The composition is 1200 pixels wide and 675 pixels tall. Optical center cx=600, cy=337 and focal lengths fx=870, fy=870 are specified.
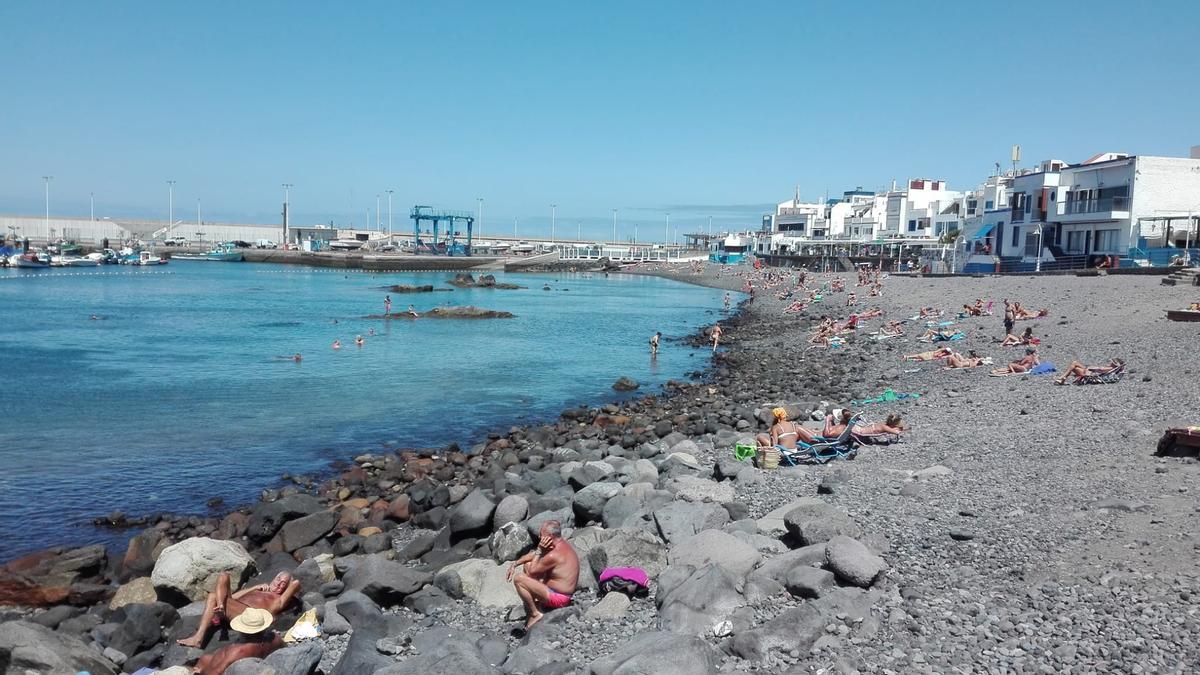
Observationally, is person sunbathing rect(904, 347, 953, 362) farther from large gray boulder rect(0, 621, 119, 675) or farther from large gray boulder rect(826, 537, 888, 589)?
large gray boulder rect(0, 621, 119, 675)

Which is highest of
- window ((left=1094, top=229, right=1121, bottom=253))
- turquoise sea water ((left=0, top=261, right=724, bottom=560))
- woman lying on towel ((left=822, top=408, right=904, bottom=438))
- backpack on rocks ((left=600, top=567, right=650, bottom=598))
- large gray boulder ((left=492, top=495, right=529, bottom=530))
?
window ((left=1094, top=229, right=1121, bottom=253))

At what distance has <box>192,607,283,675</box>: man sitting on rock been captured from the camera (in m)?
7.91

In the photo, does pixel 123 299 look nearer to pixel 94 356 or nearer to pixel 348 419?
pixel 94 356

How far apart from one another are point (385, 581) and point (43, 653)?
10.6 feet

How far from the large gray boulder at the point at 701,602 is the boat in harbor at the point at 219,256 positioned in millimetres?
133395

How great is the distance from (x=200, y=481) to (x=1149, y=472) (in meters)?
15.2

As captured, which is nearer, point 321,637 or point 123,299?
point 321,637

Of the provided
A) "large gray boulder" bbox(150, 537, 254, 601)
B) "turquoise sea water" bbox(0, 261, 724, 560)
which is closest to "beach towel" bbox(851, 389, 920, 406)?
"turquoise sea water" bbox(0, 261, 724, 560)

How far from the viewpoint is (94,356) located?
32781mm

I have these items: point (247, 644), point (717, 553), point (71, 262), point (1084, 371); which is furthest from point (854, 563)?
point (71, 262)

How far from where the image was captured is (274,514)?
1302 cm

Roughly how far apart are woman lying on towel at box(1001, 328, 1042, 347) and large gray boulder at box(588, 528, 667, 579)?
1790 cm

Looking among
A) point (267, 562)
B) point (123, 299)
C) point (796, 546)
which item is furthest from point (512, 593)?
point (123, 299)

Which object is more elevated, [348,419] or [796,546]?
[796,546]
